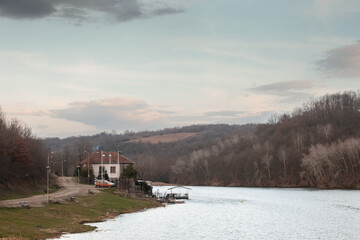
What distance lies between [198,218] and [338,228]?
67.5 ft

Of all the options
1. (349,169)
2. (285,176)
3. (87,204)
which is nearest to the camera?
A: (87,204)

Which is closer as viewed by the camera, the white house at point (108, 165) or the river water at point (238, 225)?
the river water at point (238, 225)

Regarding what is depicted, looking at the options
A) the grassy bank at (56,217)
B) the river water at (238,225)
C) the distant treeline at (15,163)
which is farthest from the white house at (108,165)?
the grassy bank at (56,217)

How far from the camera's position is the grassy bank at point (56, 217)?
41.0 meters

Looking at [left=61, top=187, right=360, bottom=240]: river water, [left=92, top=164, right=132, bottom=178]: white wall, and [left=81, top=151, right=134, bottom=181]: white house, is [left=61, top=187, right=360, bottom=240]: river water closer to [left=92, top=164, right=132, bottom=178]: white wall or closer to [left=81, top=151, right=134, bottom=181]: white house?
[left=92, top=164, right=132, bottom=178]: white wall

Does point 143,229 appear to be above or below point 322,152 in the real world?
below

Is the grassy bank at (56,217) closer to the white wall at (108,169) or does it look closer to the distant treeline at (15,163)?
the distant treeline at (15,163)

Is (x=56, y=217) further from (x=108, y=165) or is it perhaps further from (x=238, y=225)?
(x=108, y=165)

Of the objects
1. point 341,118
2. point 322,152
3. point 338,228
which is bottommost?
point 338,228

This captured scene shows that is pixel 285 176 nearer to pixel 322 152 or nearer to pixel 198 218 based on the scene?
pixel 322 152

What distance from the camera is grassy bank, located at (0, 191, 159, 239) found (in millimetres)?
40969

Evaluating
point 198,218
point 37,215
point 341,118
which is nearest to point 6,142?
point 37,215

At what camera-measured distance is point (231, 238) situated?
50125 millimetres

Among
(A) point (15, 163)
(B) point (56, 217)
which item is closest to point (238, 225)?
(B) point (56, 217)
